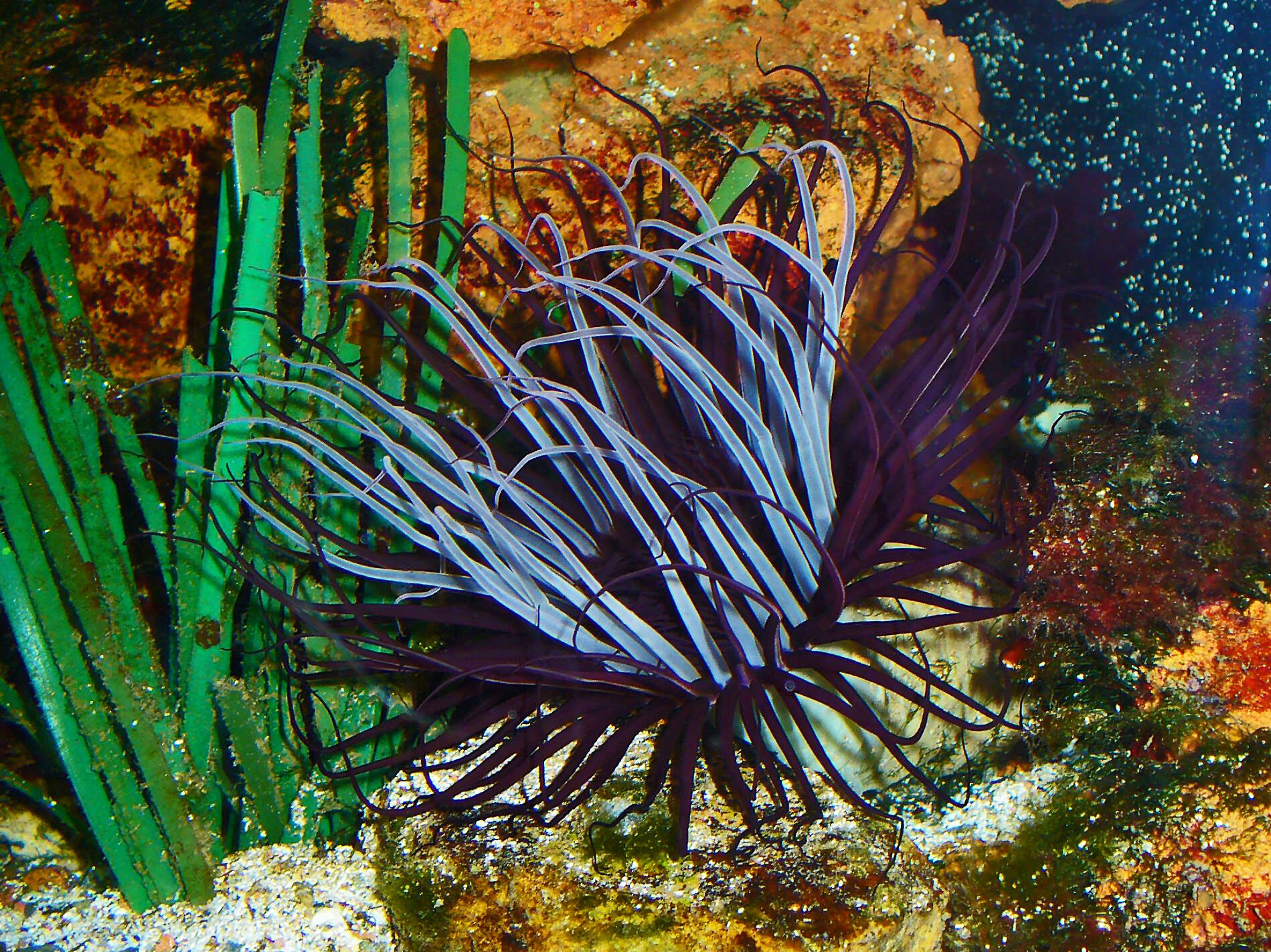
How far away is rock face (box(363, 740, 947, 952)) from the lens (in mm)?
1312

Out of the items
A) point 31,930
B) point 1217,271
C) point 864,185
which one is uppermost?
point 864,185

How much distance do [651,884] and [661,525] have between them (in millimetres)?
694

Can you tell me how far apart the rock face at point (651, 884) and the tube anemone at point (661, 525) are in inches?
2.9

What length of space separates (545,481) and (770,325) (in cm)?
64

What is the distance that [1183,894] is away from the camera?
138 centimetres

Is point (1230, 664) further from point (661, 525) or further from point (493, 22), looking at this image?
point (493, 22)

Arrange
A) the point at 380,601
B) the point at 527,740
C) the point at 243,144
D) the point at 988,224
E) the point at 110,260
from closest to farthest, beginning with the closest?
the point at 527,740, the point at 243,144, the point at 380,601, the point at 110,260, the point at 988,224

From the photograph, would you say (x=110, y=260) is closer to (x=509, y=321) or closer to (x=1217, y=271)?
(x=509, y=321)

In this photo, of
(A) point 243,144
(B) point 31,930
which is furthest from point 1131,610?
(B) point 31,930

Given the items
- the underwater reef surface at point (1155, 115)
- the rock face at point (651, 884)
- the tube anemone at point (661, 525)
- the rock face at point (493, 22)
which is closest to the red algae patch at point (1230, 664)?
the tube anemone at point (661, 525)

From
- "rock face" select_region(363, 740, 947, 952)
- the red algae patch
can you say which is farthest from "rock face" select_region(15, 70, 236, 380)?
the red algae patch

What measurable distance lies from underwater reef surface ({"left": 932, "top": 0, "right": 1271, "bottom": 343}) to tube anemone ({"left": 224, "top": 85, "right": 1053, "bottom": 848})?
973 mm

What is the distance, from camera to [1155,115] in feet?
7.94

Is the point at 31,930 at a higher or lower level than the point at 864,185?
lower
